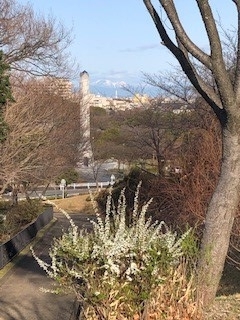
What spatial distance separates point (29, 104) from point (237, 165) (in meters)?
15.1

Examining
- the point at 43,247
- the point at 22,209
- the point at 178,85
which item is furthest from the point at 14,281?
the point at 178,85

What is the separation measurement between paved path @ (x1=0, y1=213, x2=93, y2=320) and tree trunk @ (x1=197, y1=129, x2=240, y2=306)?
190 centimetres

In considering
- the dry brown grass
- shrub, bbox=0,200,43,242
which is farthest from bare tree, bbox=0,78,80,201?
the dry brown grass

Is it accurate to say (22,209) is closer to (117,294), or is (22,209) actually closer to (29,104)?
(29,104)

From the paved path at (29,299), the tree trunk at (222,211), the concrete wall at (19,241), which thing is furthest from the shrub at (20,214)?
the tree trunk at (222,211)

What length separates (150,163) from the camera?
2600 centimetres

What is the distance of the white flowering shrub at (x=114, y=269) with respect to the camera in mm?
4215

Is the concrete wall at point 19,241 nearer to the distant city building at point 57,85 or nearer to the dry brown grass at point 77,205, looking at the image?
the distant city building at point 57,85

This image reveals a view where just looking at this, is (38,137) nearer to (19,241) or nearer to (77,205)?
(19,241)

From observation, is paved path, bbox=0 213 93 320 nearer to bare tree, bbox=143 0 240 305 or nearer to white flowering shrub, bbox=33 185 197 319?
bare tree, bbox=143 0 240 305

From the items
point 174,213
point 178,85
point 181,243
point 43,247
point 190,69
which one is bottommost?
point 43,247

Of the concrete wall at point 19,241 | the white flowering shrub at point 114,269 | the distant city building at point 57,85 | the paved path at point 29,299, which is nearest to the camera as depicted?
the white flowering shrub at point 114,269

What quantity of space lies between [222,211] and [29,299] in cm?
508

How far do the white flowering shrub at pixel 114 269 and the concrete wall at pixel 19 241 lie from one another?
28.2 ft
